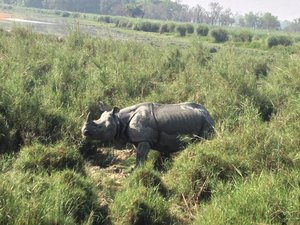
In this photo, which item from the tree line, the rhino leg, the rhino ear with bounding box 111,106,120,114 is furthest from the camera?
the tree line

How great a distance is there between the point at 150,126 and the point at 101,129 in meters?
0.75

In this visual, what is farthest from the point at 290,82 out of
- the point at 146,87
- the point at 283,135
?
the point at 283,135

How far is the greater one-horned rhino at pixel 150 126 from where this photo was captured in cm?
639

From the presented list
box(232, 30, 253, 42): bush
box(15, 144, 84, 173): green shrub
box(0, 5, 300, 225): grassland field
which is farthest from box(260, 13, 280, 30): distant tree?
box(15, 144, 84, 173): green shrub

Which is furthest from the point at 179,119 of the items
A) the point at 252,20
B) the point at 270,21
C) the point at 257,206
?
the point at 252,20

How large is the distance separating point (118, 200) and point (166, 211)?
0.56m

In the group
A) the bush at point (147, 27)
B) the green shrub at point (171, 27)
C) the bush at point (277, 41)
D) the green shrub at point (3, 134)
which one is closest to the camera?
the green shrub at point (3, 134)

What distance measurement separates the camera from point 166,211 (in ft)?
15.7

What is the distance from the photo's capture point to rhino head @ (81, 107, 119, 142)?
20.7 ft

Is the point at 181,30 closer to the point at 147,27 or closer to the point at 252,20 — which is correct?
the point at 147,27

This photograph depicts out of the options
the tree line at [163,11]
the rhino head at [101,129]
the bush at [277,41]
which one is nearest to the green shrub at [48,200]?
the rhino head at [101,129]

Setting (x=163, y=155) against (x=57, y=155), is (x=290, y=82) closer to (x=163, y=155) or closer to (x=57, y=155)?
(x=163, y=155)

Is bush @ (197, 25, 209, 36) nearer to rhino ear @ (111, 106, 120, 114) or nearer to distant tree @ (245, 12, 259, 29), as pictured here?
rhino ear @ (111, 106, 120, 114)

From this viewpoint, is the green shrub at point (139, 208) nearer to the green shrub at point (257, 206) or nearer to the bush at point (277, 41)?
the green shrub at point (257, 206)
